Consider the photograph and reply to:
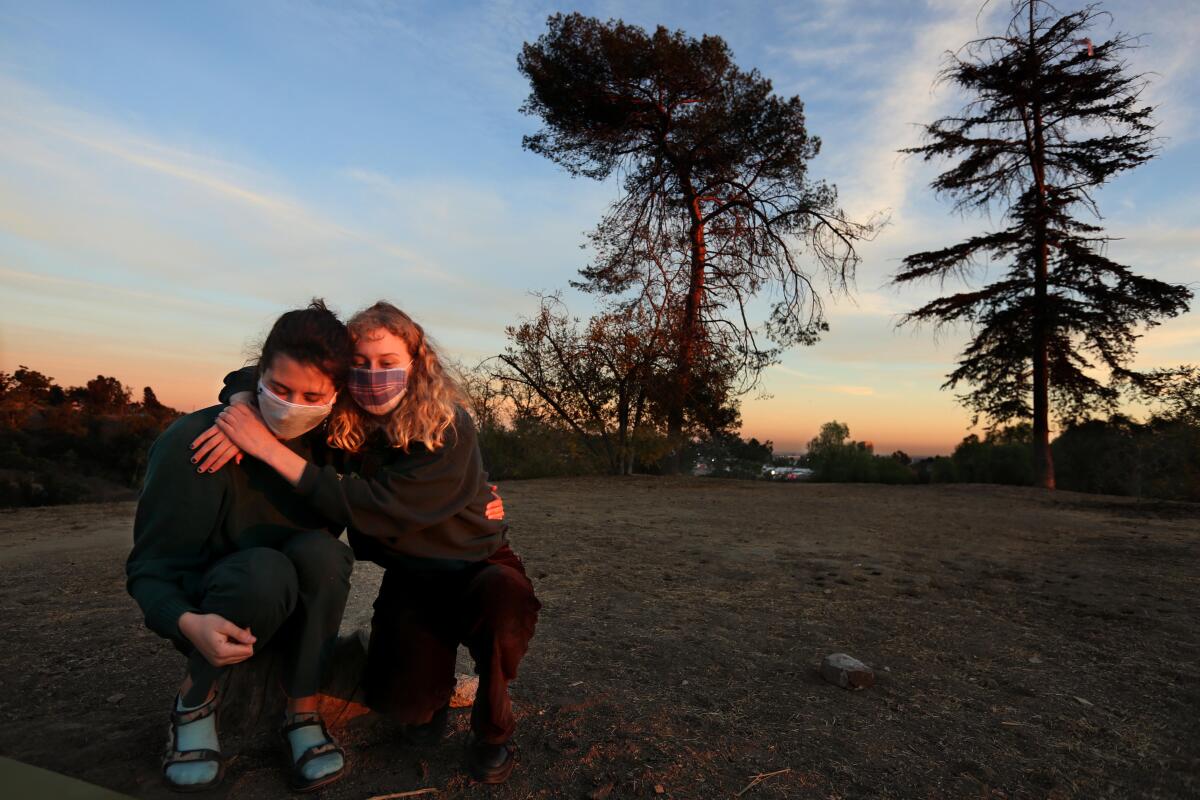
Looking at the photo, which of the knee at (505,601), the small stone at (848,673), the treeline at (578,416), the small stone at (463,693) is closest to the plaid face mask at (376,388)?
the knee at (505,601)

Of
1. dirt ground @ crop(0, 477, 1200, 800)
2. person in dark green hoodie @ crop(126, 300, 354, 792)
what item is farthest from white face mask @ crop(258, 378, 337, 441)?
dirt ground @ crop(0, 477, 1200, 800)

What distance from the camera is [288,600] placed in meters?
1.97

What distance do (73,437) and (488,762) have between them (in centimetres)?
1226

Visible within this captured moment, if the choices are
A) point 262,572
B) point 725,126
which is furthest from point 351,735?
point 725,126

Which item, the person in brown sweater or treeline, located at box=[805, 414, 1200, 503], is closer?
the person in brown sweater

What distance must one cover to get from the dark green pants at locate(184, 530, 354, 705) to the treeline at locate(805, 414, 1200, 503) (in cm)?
1327

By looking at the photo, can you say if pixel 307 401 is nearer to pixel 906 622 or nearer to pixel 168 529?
pixel 168 529

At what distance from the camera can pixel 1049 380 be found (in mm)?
14258

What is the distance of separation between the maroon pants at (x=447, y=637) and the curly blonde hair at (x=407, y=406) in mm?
426

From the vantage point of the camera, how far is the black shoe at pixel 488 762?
6.52 feet

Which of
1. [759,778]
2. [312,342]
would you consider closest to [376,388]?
[312,342]

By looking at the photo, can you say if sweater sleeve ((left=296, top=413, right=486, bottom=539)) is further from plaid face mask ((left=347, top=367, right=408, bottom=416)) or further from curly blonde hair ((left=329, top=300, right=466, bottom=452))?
plaid face mask ((left=347, top=367, right=408, bottom=416))

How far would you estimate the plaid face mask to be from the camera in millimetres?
2188

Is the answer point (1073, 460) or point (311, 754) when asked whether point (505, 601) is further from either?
point (1073, 460)
